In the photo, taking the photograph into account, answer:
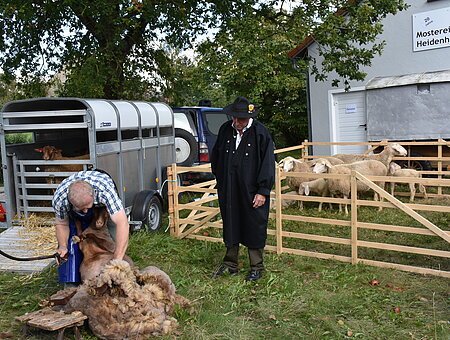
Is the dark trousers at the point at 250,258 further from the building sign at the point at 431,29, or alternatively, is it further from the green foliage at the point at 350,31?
the building sign at the point at 431,29

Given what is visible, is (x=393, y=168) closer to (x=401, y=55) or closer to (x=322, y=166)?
(x=322, y=166)

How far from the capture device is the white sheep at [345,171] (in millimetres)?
9094

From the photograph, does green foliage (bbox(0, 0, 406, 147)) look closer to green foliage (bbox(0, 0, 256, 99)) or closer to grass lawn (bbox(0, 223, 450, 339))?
green foliage (bbox(0, 0, 256, 99))

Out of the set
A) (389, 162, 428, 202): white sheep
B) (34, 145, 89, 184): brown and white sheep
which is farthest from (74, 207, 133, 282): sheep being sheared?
(389, 162, 428, 202): white sheep

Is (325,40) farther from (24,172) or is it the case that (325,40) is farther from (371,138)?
(24,172)

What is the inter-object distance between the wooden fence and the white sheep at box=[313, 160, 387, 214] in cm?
41

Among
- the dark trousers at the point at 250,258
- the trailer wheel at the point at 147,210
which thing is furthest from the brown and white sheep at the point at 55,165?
the dark trousers at the point at 250,258

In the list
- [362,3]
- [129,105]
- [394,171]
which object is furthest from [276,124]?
[129,105]

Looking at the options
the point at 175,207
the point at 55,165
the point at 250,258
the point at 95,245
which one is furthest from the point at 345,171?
the point at 95,245

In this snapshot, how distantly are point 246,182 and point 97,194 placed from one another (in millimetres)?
1879

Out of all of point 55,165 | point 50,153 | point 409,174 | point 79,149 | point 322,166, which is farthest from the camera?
point 409,174

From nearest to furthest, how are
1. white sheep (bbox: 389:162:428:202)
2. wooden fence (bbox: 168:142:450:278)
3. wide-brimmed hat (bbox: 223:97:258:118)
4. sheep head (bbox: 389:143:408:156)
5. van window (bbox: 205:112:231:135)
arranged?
1. wide-brimmed hat (bbox: 223:97:258:118)
2. wooden fence (bbox: 168:142:450:278)
3. white sheep (bbox: 389:162:428:202)
4. sheep head (bbox: 389:143:408:156)
5. van window (bbox: 205:112:231:135)

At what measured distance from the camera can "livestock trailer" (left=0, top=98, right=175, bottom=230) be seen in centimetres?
693

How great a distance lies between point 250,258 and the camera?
5.82m
